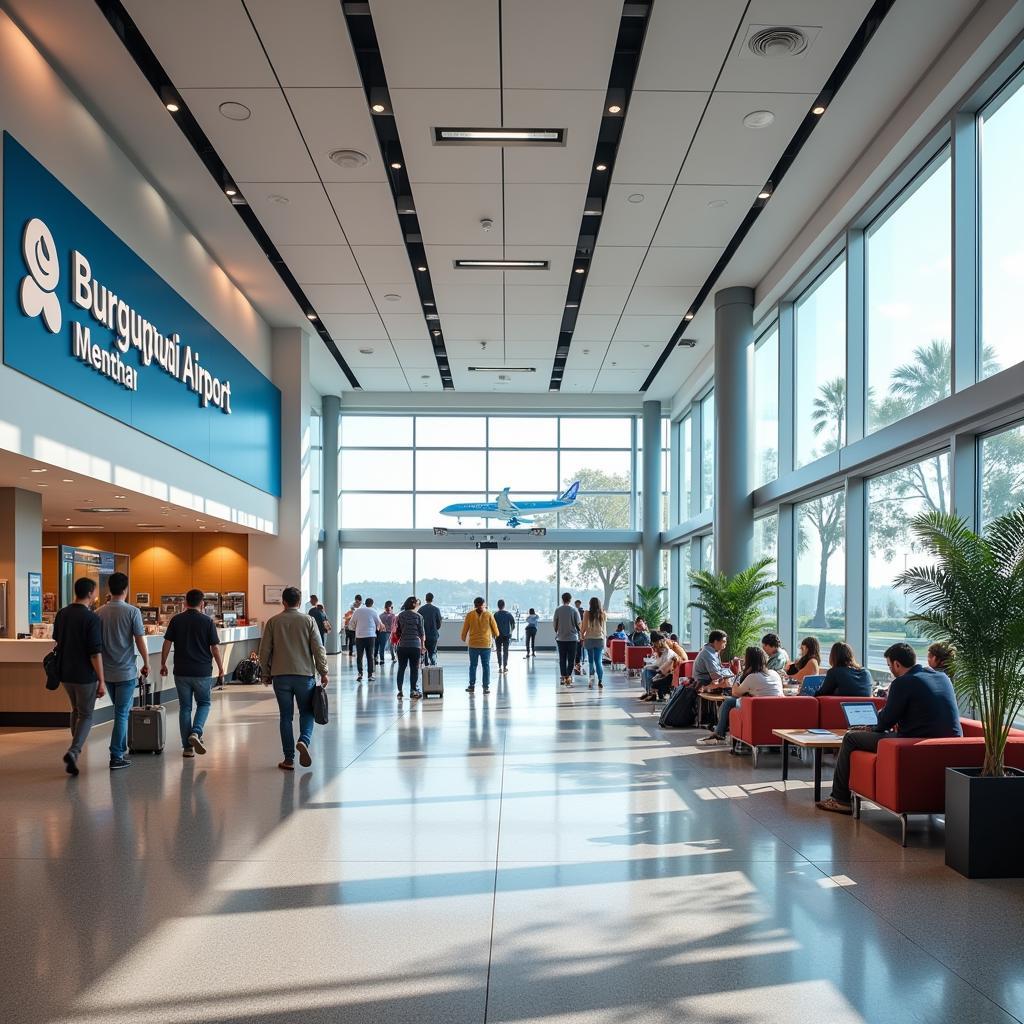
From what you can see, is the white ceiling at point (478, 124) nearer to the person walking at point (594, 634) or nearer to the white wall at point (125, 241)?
the white wall at point (125, 241)

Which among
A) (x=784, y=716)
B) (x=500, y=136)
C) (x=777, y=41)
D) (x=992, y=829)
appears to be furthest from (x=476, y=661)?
(x=992, y=829)

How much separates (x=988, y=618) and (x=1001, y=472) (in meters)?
3.51

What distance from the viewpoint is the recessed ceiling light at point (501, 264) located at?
14961 mm

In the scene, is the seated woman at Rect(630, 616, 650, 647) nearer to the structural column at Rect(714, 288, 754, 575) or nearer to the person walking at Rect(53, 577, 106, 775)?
the structural column at Rect(714, 288, 754, 575)

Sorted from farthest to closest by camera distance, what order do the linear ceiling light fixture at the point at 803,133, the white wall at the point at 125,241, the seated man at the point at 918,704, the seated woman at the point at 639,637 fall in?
the seated woman at the point at 639,637 → the white wall at the point at 125,241 → the linear ceiling light fixture at the point at 803,133 → the seated man at the point at 918,704

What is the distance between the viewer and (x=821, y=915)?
460 centimetres

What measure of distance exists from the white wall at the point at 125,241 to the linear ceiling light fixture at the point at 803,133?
6.66m

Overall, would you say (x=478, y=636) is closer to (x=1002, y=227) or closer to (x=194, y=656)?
(x=194, y=656)

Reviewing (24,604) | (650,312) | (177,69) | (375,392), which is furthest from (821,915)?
(375,392)

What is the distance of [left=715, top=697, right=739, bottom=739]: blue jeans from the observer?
10.2 metres

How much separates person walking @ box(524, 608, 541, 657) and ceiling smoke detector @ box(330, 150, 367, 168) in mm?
14750

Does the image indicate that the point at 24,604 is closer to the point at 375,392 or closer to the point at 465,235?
the point at 465,235

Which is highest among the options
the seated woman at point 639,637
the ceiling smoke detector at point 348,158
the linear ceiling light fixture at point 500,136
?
the linear ceiling light fixture at point 500,136

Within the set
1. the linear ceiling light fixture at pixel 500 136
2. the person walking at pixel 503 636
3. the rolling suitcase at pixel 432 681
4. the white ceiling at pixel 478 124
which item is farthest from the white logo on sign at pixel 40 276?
the person walking at pixel 503 636
